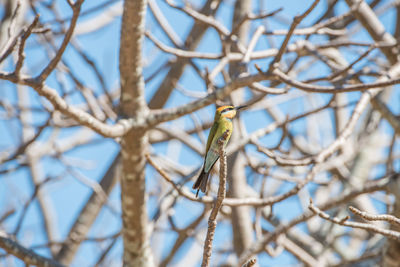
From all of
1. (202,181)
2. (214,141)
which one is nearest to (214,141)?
(214,141)

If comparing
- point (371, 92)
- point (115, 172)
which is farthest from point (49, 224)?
point (371, 92)

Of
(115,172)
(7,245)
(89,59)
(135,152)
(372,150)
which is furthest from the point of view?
Answer: (372,150)

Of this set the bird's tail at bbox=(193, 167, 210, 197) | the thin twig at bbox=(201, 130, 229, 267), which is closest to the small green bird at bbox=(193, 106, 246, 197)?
the bird's tail at bbox=(193, 167, 210, 197)

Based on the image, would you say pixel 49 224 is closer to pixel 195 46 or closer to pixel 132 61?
pixel 195 46

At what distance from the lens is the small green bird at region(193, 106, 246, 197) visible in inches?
114

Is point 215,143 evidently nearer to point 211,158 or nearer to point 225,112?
point 211,158

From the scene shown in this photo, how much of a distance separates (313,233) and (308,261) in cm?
149

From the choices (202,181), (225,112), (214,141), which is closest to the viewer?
(202,181)

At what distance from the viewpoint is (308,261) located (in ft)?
13.5

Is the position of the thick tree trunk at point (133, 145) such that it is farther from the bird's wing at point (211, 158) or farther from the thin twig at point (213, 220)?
the thin twig at point (213, 220)

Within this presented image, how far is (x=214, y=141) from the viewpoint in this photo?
3.02 m

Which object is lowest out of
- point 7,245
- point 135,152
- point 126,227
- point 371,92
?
point 7,245

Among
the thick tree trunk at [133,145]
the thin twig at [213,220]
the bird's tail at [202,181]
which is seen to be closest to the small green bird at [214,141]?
the bird's tail at [202,181]

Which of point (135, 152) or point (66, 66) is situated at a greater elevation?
point (66, 66)
